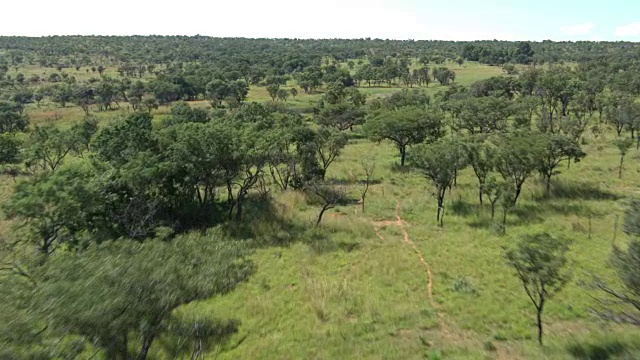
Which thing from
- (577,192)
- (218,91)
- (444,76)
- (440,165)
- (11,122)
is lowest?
(577,192)

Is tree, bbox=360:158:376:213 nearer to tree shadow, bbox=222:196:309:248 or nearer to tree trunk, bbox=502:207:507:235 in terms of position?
tree shadow, bbox=222:196:309:248

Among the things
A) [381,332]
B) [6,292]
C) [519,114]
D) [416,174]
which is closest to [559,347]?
[381,332]

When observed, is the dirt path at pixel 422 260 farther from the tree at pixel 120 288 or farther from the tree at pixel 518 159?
the tree at pixel 120 288

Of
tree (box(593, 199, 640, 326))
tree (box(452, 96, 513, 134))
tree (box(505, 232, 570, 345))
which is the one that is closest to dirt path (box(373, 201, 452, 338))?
tree (box(505, 232, 570, 345))

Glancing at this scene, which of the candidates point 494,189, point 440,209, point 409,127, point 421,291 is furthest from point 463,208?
point 409,127

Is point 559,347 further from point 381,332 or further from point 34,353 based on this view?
point 34,353

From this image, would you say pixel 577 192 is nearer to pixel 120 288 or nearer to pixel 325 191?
pixel 325 191
